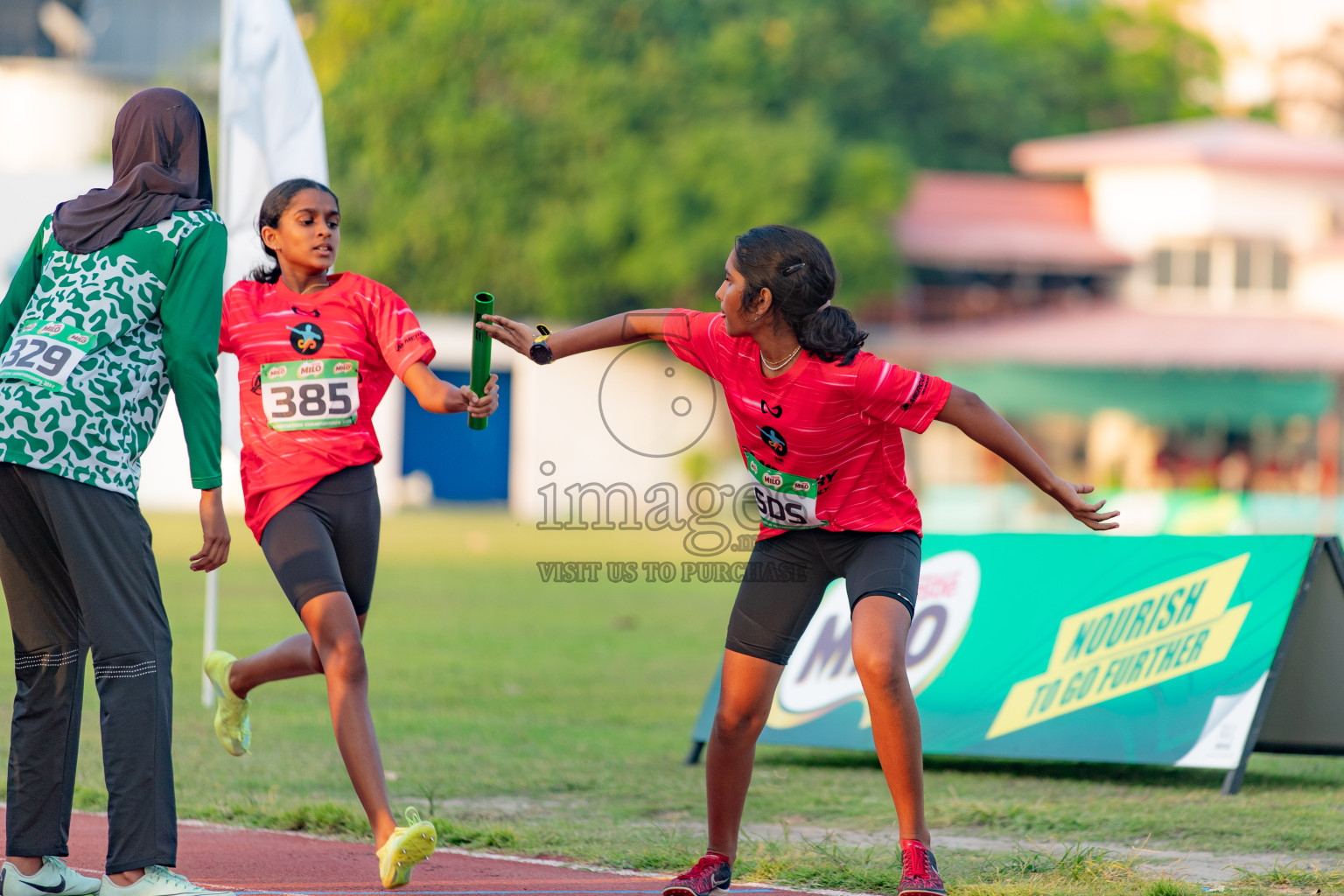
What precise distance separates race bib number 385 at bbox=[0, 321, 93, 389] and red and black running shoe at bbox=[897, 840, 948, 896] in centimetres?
260

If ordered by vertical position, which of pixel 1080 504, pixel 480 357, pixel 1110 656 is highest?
pixel 480 357

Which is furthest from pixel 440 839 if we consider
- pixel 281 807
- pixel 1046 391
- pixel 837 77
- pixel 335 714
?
pixel 837 77

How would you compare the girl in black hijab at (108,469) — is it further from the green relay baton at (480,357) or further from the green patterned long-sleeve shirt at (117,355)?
the green relay baton at (480,357)

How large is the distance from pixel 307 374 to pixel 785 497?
1.49 meters

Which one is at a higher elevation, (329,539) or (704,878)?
(329,539)

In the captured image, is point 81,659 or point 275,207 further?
point 275,207

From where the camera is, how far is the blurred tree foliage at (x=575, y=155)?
35094 millimetres

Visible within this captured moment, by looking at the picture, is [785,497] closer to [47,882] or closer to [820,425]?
[820,425]

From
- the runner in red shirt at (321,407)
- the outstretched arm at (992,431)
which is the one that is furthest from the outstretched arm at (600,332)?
the outstretched arm at (992,431)

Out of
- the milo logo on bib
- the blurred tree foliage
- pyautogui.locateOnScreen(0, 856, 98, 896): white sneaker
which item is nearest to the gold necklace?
the milo logo on bib

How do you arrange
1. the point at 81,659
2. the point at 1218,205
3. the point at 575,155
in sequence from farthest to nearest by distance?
the point at 1218,205
the point at 575,155
the point at 81,659

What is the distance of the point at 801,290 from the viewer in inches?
184

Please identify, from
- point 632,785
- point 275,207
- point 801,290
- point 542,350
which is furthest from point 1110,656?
point 275,207

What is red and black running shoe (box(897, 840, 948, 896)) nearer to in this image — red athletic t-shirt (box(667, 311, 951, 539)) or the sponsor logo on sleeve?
Answer: red athletic t-shirt (box(667, 311, 951, 539))
